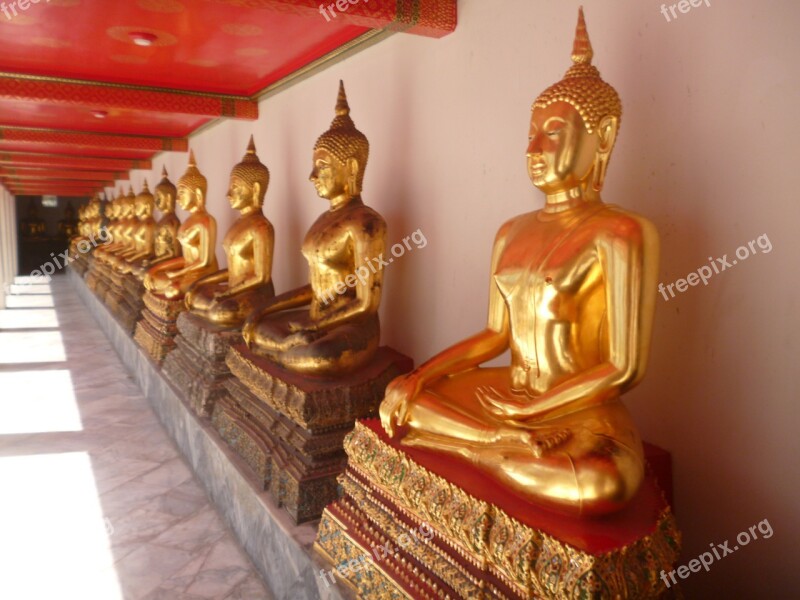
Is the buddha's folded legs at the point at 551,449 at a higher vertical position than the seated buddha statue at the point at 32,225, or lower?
lower

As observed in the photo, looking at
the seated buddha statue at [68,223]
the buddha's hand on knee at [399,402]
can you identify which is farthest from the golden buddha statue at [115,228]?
the seated buddha statue at [68,223]

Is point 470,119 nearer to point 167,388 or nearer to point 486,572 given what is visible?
point 486,572

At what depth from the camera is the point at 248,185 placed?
12.5 ft

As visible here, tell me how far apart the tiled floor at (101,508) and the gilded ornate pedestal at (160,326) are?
0.43 metres

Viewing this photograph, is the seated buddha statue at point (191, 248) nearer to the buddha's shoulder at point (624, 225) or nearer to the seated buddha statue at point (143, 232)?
the seated buddha statue at point (143, 232)

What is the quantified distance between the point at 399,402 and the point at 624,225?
0.77 m

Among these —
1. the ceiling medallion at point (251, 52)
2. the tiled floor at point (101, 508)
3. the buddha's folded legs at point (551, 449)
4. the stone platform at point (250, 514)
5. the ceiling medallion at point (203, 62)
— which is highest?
the ceiling medallion at point (203, 62)

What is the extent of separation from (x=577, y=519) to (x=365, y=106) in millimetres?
2586

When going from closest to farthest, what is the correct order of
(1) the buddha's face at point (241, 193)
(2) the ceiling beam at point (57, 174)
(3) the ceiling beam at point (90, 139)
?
1. (1) the buddha's face at point (241, 193)
2. (3) the ceiling beam at point (90, 139)
3. (2) the ceiling beam at point (57, 174)

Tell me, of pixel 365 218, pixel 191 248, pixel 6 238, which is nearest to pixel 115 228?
pixel 191 248

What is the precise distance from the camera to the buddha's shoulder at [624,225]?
155 cm

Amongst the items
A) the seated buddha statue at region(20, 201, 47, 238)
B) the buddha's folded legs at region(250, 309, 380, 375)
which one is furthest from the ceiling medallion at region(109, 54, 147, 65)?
the seated buddha statue at region(20, 201, 47, 238)

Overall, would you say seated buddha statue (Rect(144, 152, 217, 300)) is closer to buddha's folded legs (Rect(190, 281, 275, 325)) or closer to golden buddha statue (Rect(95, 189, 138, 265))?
buddha's folded legs (Rect(190, 281, 275, 325))

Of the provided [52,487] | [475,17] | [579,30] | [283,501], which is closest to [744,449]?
[579,30]
